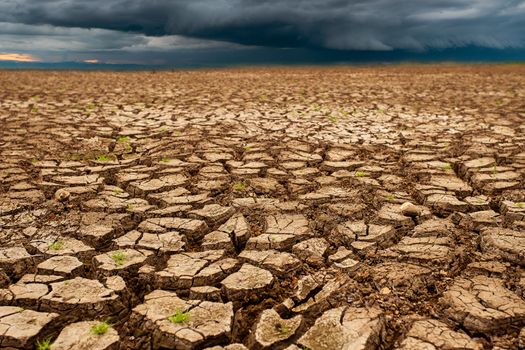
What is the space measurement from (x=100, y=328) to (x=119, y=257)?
1.84ft

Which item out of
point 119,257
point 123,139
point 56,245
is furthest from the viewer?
point 123,139

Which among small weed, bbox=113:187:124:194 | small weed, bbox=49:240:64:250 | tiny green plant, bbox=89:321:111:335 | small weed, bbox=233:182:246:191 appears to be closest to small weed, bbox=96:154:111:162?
small weed, bbox=113:187:124:194

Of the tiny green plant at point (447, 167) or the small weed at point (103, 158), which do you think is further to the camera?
the small weed at point (103, 158)

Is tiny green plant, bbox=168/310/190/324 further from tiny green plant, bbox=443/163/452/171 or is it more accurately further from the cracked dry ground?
tiny green plant, bbox=443/163/452/171

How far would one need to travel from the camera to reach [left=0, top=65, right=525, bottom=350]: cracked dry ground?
1.75 m

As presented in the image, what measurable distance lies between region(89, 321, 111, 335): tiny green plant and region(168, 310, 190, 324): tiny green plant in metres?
0.24

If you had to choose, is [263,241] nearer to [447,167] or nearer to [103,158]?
[447,167]

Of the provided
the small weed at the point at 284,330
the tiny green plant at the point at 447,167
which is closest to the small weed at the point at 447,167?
the tiny green plant at the point at 447,167

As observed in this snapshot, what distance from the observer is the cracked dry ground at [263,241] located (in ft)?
5.74

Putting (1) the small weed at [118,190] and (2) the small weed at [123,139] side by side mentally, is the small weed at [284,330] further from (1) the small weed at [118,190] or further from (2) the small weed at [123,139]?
(2) the small weed at [123,139]

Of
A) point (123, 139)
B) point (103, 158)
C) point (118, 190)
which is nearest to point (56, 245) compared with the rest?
point (118, 190)

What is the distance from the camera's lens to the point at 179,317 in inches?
70.2

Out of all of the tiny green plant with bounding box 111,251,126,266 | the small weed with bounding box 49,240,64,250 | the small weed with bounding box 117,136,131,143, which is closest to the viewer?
the tiny green plant with bounding box 111,251,126,266

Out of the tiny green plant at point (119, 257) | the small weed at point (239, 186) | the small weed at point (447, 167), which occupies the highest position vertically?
the small weed at point (447, 167)
